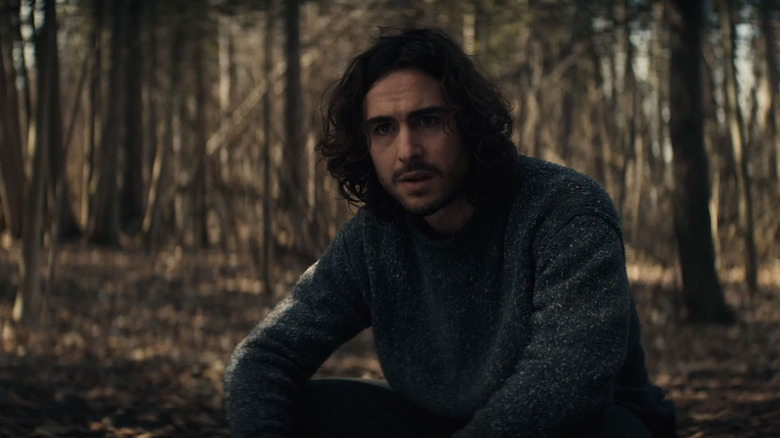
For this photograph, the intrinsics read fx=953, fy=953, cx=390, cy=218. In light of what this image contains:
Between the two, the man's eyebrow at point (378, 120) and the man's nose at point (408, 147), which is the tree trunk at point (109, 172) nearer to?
the man's eyebrow at point (378, 120)

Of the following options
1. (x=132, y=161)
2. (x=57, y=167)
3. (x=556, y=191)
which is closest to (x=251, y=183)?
(x=132, y=161)

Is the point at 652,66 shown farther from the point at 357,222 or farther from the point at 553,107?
the point at 357,222

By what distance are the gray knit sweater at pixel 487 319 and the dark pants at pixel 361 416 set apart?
0.17 feet

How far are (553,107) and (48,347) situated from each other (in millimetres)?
12975

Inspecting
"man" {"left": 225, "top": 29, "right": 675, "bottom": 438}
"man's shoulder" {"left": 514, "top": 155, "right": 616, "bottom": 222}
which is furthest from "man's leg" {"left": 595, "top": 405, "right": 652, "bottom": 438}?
"man's shoulder" {"left": 514, "top": 155, "right": 616, "bottom": 222}

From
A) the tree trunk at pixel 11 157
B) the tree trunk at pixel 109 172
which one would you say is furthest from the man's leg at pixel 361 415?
the tree trunk at pixel 109 172

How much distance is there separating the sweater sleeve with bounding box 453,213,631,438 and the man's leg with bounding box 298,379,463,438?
0.45 metres

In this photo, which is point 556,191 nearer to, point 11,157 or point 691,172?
point 691,172

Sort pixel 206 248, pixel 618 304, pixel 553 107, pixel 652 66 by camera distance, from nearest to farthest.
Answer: pixel 618 304 → pixel 206 248 → pixel 652 66 → pixel 553 107

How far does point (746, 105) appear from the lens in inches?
573

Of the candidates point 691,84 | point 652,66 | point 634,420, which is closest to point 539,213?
point 634,420

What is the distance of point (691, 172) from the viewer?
782cm

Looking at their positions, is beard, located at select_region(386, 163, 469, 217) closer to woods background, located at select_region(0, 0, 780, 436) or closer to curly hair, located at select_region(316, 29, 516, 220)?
curly hair, located at select_region(316, 29, 516, 220)

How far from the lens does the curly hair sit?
2305 mm
